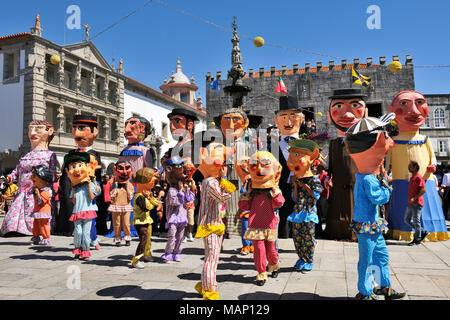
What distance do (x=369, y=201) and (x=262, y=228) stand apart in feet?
4.45

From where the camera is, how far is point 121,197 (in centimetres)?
651

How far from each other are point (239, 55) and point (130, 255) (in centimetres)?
1718

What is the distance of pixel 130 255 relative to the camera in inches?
227

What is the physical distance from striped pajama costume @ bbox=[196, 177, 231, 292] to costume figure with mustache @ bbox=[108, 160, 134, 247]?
292 centimetres

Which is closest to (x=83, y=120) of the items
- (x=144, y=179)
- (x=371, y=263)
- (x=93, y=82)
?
(x=144, y=179)

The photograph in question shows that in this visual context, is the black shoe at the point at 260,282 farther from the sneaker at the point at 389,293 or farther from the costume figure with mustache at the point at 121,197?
the costume figure with mustache at the point at 121,197

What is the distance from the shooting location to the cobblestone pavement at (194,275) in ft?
11.9

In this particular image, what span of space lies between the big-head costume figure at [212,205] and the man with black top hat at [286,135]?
3085 millimetres

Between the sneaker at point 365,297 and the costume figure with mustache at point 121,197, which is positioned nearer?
the sneaker at point 365,297

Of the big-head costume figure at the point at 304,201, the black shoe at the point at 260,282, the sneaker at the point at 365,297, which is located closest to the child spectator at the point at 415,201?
the big-head costume figure at the point at 304,201

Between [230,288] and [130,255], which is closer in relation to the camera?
[230,288]

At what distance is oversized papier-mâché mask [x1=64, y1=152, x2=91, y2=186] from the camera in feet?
18.2

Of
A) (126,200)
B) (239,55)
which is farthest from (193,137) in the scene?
(239,55)
